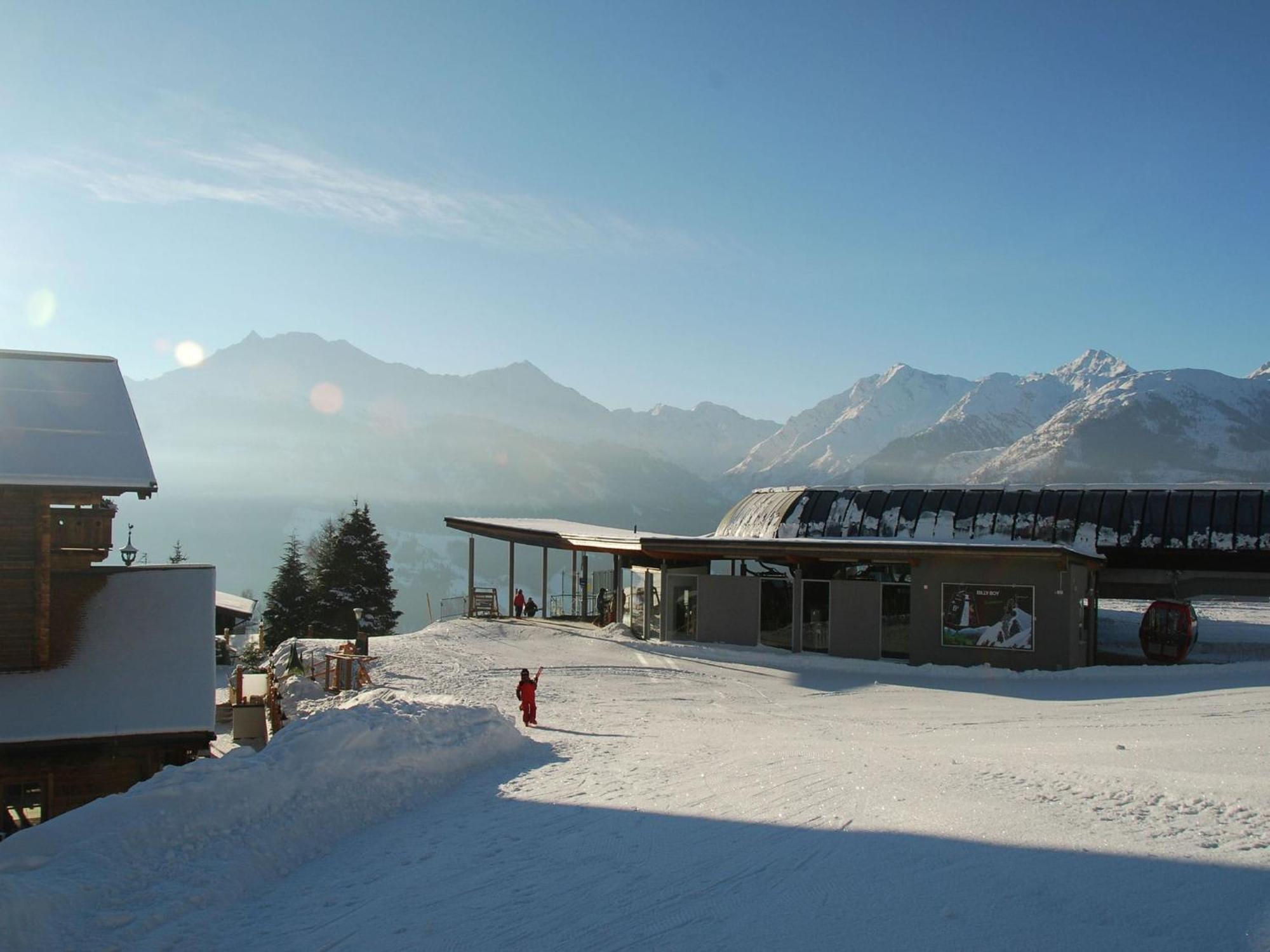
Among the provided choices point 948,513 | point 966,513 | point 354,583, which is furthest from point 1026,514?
point 354,583

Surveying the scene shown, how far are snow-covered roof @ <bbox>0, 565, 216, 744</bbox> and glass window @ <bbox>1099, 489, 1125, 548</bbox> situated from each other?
25586 millimetres

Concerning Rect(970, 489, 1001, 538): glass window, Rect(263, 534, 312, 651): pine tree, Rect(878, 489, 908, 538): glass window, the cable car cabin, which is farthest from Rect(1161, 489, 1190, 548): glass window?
Rect(263, 534, 312, 651): pine tree

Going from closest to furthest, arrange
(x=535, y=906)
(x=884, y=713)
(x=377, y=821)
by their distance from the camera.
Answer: (x=535, y=906) → (x=377, y=821) → (x=884, y=713)

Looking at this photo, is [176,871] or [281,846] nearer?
[176,871]

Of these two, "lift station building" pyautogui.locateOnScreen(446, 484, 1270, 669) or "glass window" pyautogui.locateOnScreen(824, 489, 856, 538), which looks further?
"glass window" pyautogui.locateOnScreen(824, 489, 856, 538)

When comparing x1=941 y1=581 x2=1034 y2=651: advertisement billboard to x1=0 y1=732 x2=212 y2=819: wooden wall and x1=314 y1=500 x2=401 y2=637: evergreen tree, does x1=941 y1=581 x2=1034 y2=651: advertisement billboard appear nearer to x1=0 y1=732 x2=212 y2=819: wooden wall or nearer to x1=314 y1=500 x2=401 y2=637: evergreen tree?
Result: x1=0 y1=732 x2=212 y2=819: wooden wall

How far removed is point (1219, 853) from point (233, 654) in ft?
112

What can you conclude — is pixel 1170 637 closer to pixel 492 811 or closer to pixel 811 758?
pixel 811 758

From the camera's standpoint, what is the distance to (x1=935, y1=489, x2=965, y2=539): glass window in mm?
30500

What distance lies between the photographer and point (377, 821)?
32.0 ft

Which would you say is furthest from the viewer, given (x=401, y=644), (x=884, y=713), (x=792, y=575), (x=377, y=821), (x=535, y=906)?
(x=401, y=644)

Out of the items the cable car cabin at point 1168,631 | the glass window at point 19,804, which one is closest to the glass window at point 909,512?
the cable car cabin at point 1168,631

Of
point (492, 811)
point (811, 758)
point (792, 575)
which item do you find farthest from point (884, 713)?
point (492, 811)

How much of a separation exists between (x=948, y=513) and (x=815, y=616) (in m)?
7.61
